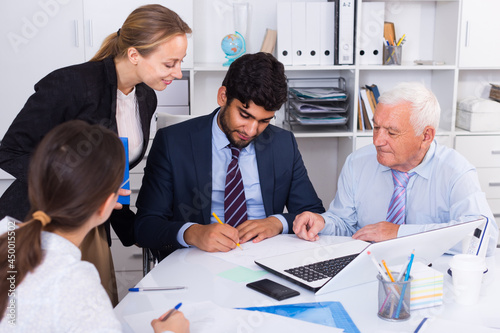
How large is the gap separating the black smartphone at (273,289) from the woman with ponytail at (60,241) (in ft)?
1.55

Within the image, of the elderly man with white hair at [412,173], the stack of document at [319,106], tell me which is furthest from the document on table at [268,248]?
the stack of document at [319,106]

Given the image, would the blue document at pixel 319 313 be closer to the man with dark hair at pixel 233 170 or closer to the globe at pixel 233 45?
the man with dark hair at pixel 233 170

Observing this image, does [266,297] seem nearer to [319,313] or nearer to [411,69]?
[319,313]

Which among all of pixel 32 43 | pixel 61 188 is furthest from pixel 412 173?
pixel 32 43

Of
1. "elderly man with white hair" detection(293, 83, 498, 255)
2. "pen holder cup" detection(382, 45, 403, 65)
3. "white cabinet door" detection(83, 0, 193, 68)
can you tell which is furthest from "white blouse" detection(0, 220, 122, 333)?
"pen holder cup" detection(382, 45, 403, 65)

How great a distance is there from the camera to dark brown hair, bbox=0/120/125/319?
38.8 inches

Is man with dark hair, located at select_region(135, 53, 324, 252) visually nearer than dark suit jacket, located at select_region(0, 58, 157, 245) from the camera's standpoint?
No

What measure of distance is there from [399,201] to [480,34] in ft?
5.67

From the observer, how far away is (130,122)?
2094mm

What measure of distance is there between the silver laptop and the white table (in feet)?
0.08

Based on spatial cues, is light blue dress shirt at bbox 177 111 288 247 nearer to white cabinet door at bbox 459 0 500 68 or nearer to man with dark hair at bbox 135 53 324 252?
man with dark hair at bbox 135 53 324 252

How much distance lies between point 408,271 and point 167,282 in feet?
2.00

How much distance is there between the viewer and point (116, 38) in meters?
1.99

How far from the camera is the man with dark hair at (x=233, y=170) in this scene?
1901mm
